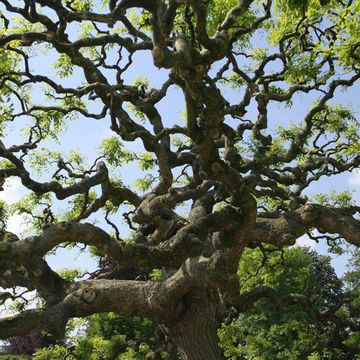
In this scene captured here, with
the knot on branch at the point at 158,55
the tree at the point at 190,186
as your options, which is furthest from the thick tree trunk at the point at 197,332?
the knot on branch at the point at 158,55

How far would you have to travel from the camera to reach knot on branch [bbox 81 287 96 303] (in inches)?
326

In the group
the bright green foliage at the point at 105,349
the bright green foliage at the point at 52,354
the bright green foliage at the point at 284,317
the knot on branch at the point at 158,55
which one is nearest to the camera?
the knot on branch at the point at 158,55

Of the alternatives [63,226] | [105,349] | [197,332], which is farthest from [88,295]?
[105,349]

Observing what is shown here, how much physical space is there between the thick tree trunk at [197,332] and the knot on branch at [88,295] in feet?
6.26

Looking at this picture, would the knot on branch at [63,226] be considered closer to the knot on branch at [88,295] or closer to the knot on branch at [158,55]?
the knot on branch at [88,295]

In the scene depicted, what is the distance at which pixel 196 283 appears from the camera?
29.0ft

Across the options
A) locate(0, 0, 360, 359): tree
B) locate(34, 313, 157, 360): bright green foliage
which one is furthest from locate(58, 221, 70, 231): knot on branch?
locate(34, 313, 157, 360): bright green foliage

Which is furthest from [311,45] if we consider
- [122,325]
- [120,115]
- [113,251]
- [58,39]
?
[122,325]

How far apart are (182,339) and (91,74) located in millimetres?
6000

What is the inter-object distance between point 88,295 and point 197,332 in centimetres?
226

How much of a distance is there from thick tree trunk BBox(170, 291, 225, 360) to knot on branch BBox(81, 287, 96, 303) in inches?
75.1

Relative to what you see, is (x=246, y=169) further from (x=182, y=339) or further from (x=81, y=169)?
(x=81, y=169)

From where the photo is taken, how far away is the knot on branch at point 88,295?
828cm

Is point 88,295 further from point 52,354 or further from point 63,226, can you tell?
point 52,354
